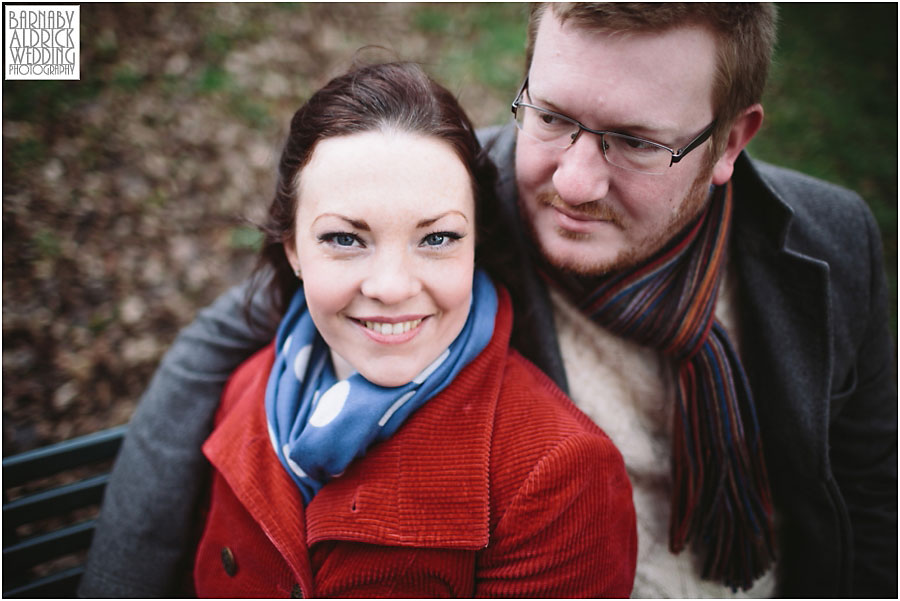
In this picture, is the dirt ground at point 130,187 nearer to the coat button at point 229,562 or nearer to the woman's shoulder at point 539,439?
the coat button at point 229,562

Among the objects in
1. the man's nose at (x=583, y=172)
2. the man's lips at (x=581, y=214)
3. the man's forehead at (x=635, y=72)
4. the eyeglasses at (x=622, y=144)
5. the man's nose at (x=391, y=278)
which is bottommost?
the man's nose at (x=391, y=278)

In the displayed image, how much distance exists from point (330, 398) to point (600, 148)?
1.13 metres

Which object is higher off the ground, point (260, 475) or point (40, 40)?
point (40, 40)

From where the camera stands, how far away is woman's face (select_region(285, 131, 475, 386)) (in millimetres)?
1513

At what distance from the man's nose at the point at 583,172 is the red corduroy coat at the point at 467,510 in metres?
0.51

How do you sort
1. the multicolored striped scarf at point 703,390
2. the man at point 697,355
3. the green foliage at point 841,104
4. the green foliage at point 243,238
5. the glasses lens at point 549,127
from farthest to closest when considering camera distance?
the green foliage at point 841,104 < the green foliage at point 243,238 < the multicolored striped scarf at point 703,390 < the man at point 697,355 < the glasses lens at point 549,127

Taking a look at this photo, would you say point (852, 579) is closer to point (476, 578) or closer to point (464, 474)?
point (476, 578)

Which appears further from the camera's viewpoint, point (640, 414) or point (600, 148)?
point (640, 414)

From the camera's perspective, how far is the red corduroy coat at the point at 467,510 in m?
1.54

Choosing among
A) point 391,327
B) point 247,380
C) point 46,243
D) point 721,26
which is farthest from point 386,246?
point 46,243

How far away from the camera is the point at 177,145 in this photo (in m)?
4.16

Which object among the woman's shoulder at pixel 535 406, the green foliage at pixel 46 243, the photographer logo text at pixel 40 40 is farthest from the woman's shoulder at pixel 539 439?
the green foliage at pixel 46 243

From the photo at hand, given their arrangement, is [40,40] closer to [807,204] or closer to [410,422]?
[410,422]

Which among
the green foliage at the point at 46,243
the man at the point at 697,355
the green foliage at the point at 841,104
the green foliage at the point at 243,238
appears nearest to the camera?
the man at the point at 697,355
